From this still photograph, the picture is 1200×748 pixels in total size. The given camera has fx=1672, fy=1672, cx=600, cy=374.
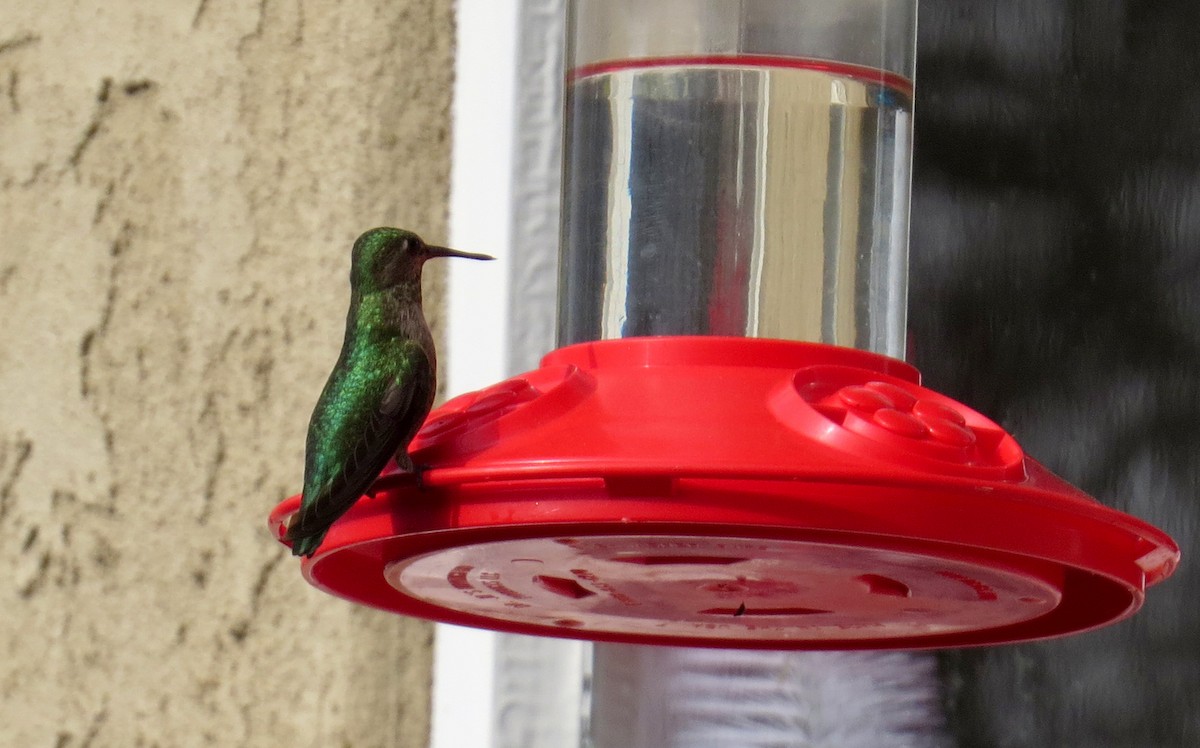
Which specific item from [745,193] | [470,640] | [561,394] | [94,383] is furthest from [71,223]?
[561,394]

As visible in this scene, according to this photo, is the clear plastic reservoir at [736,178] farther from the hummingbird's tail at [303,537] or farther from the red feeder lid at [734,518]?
the hummingbird's tail at [303,537]

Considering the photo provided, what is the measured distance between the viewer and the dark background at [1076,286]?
2533 mm

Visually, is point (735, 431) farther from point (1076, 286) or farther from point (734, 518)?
point (1076, 286)

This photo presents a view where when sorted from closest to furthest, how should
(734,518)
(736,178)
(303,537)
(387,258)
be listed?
(734,518) < (303,537) < (387,258) < (736,178)

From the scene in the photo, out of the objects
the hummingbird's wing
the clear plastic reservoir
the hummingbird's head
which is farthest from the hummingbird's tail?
the clear plastic reservoir

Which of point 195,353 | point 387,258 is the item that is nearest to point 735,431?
point 387,258

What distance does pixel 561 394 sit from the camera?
1.52 meters

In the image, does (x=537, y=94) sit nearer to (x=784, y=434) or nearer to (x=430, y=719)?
(x=430, y=719)

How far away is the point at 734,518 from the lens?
130cm

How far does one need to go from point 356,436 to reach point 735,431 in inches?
13.3

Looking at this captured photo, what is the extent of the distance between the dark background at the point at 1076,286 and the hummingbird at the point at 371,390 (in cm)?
108

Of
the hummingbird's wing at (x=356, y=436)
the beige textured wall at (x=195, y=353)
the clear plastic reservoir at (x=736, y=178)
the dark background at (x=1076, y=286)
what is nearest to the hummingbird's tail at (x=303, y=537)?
the hummingbird's wing at (x=356, y=436)

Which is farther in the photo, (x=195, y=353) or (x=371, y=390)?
(x=195, y=353)

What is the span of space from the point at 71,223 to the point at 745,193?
131 cm
